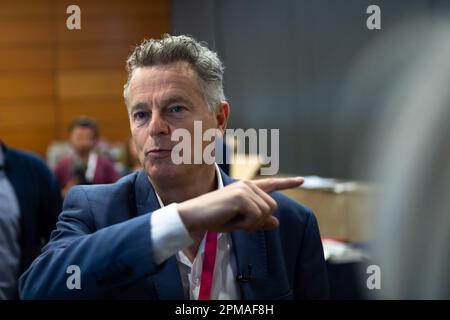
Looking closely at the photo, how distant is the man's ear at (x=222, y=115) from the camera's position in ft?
3.43

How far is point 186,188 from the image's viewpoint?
1024 millimetres

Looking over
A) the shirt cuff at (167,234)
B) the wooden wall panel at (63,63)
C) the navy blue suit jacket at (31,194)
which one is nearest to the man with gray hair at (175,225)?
the shirt cuff at (167,234)

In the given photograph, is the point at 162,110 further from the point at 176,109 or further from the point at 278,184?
the point at 278,184

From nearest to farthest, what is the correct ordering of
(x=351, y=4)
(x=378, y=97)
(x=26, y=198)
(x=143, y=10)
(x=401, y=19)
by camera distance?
(x=143, y=10) < (x=351, y=4) < (x=401, y=19) < (x=26, y=198) < (x=378, y=97)

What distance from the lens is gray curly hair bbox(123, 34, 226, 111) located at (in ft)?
3.11

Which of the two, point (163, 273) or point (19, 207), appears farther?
point (19, 207)

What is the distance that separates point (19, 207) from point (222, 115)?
127 centimetres

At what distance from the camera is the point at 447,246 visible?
1.19m

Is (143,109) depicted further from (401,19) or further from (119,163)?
(119,163)

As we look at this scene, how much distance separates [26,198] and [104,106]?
1.93 m

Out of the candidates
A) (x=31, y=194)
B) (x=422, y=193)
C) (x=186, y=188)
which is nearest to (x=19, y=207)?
(x=31, y=194)

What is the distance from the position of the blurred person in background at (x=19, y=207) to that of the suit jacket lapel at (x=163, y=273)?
92cm

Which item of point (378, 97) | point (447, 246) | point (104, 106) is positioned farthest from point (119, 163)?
point (447, 246)

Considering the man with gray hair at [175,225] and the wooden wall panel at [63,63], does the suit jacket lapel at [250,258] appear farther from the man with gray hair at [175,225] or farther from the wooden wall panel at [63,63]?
the wooden wall panel at [63,63]
